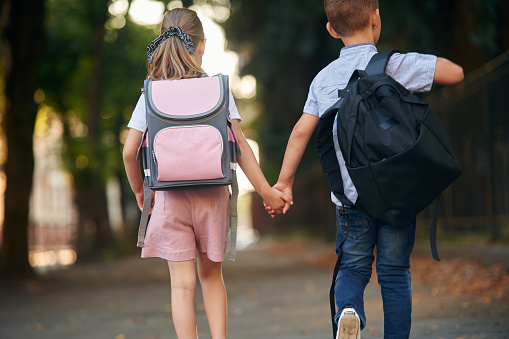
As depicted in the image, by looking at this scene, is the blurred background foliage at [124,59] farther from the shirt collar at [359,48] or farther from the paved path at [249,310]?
the shirt collar at [359,48]

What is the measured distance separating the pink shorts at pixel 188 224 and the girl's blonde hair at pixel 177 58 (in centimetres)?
63

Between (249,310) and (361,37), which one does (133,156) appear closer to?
(361,37)

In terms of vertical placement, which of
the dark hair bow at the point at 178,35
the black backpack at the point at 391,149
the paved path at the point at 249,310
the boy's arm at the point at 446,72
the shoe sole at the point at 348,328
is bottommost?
the paved path at the point at 249,310

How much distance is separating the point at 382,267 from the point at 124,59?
20943 mm

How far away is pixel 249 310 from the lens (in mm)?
7055

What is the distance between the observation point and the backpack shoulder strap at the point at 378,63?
3.46m

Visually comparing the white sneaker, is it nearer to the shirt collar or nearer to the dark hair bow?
the shirt collar

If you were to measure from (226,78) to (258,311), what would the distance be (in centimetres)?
367

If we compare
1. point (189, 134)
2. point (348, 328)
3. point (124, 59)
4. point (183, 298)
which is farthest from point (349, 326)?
point (124, 59)

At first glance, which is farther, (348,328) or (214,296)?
(214,296)

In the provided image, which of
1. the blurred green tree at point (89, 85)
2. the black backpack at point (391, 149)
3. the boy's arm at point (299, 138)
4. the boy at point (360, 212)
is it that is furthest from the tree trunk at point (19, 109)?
the black backpack at point (391, 149)

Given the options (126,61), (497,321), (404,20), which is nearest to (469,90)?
(404,20)

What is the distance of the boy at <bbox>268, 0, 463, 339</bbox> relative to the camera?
3.45 meters

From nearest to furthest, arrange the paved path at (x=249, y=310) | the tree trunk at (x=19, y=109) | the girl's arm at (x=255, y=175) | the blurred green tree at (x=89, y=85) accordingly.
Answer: the girl's arm at (x=255, y=175) → the paved path at (x=249, y=310) → the tree trunk at (x=19, y=109) → the blurred green tree at (x=89, y=85)
